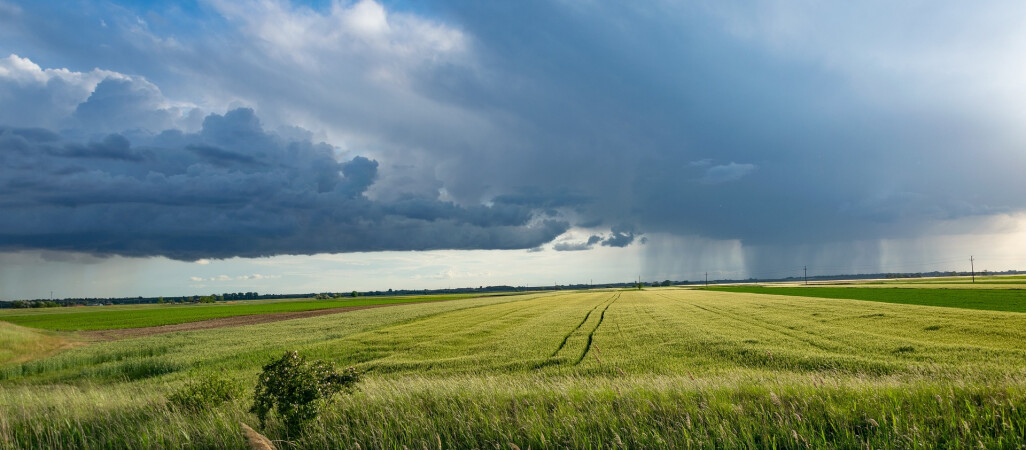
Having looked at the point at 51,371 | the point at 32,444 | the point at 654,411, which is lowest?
the point at 51,371

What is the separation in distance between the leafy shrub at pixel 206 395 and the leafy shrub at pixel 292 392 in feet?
12.4

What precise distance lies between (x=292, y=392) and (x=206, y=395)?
5.36 metres

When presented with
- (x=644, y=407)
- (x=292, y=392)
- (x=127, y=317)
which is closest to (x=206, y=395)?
(x=292, y=392)

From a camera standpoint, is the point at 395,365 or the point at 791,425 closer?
the point at 791,425

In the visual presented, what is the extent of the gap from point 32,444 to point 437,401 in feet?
Result: 26.6

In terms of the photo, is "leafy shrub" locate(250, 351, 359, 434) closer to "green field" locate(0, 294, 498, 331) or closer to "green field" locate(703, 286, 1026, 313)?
"green field" locate(703, 286, 1026, 313)

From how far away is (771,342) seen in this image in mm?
24812

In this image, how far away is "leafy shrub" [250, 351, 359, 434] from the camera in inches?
360

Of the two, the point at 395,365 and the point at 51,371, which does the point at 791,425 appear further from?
the point at 51,371

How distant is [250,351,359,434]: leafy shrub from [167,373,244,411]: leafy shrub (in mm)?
3767

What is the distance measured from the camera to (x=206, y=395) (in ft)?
41.7

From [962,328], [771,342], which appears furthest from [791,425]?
[962,328]

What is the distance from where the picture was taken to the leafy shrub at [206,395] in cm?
1222

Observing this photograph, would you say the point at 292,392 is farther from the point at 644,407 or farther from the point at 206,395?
the point at 644,407
